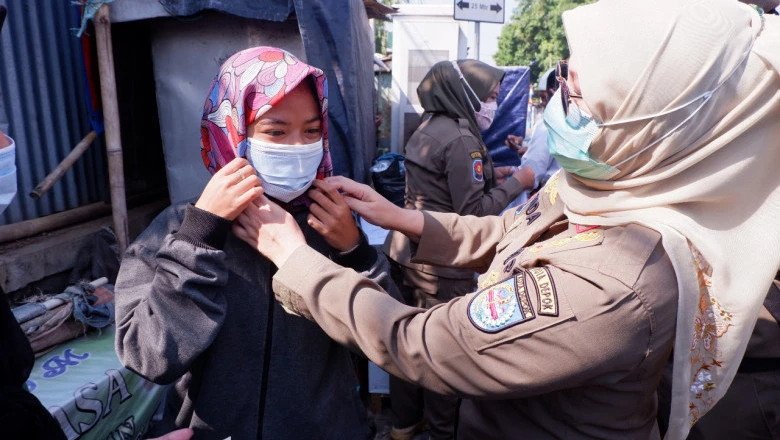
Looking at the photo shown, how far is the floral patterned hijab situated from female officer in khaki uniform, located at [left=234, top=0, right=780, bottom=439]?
26 centimetres

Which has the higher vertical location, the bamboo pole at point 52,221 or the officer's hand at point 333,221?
the officer's hand at point 333,221

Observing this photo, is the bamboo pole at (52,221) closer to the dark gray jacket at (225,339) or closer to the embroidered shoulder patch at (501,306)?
the dark gray jacket at (225,339)

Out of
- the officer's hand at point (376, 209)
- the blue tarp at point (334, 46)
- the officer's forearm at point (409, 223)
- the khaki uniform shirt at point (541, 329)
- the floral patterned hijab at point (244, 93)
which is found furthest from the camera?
the blue tarp at point (334, 46)

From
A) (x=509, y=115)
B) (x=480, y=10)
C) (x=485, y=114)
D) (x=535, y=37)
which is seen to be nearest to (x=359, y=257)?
(x=485, y=114)

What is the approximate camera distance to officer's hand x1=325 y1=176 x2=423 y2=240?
1.86 m

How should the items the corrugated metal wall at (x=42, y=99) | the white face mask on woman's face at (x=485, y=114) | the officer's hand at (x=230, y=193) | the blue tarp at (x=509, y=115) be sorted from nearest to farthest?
the officer's hand at (x=230, y=193) < the corrugated metal wall at (x=42, y=99) < the white face mask on woman's face at (x=485, y=114) < the blue tarp at (x=509, y=115)

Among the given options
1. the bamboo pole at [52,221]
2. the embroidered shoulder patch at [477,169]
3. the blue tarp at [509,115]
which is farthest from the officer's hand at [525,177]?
the bamboo pole at [52,221]

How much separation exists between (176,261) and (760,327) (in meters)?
1.71

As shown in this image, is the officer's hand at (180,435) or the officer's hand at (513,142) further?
the officer's hand at (513,142)

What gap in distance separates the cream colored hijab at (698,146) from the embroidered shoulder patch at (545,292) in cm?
22

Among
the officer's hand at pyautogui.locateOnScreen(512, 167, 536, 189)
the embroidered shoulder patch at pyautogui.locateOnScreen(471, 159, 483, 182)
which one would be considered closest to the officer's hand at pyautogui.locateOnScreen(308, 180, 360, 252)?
the embroidered shoulder patch at pyautogui.locateOnScreen(471, 159, 483, 182)

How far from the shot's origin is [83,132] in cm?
333

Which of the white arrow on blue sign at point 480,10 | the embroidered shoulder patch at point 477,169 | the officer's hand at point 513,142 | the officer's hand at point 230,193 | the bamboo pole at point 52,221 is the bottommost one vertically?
the officer's hand at point 513,142

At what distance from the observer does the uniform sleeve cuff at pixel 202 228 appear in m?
1.35
